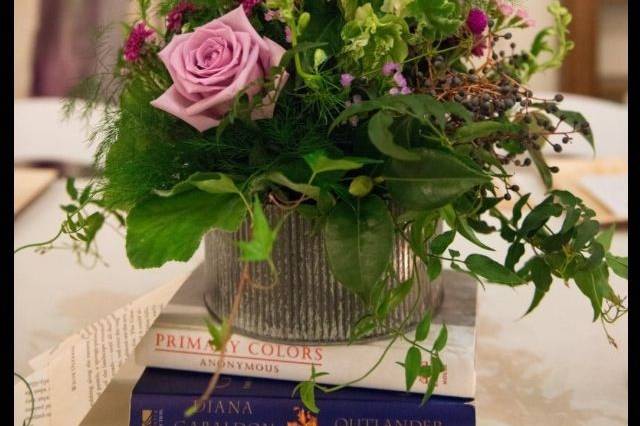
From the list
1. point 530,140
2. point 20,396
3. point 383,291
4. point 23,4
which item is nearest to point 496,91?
point 530,140

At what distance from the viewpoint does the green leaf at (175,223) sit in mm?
411

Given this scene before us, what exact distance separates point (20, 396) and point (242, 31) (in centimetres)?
32

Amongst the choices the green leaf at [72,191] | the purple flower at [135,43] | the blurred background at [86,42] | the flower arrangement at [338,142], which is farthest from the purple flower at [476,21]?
the blurred background at [86,42]

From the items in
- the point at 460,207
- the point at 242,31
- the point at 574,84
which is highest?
the point at 242,31

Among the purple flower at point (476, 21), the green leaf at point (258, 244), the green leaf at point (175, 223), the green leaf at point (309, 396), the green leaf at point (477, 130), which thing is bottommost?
the green leaf at point (309, 396)

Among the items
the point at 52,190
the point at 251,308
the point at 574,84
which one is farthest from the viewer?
the point at 574,84

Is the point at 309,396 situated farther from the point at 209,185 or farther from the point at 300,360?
the point at 209,185

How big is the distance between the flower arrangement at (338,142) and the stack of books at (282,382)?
2cm

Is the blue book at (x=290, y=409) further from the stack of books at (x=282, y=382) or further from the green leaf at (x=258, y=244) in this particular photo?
the green leaf at (x=258, y=244)

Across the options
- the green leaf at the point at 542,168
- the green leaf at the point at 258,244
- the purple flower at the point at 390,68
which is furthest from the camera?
the green leaf at the point at 542,168

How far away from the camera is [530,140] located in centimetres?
47

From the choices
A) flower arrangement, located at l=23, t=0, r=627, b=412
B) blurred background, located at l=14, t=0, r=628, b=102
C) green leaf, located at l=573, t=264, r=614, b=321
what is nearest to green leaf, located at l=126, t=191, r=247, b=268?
flower arrangement, located at l=23, t=0, r=627, b=412

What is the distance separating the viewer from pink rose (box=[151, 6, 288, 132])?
0.42m

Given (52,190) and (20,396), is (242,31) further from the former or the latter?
(52,190)
